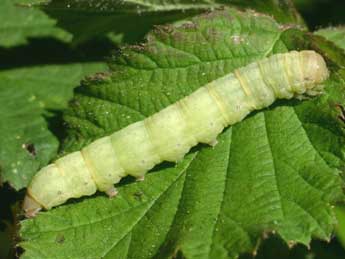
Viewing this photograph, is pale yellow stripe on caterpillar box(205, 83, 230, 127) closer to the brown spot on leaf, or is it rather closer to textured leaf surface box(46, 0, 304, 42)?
textured leaf surface box(46, 0, 304, 42)

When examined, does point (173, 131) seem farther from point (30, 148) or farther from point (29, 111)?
point (29, 111)

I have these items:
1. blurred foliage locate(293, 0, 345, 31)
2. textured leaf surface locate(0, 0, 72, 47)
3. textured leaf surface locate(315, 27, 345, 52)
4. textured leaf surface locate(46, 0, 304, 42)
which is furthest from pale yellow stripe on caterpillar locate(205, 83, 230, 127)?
blurred foliage locate(293, 0, 345, 31)

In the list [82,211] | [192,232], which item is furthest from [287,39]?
[82,211]

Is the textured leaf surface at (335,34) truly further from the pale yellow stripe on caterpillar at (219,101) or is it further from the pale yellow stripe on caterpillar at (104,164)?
the pale yellow stripe on caterpillar at (104,164)

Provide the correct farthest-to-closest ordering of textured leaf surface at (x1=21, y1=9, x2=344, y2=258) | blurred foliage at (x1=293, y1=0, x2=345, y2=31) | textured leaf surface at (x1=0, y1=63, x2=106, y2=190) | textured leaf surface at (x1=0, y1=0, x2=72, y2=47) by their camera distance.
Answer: blurred foliage at (x1=293, y1=0, x2=345, y2=31) < textured leaf surface at (x1=0, y1=0, x2=72, y2=47) < textured leaf surface at (x1=0, y1=63, x2=106, y2=190) < textured leaf surface at (x1=21, y1=9, x2=344, y2=258)

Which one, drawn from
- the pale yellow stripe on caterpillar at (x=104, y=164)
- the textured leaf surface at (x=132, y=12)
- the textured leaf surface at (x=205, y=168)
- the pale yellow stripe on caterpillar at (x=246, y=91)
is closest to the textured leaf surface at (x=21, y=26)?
the textured leaf surface at (x=132, y=12)

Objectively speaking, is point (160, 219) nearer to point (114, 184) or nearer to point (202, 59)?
point (114, 184)
